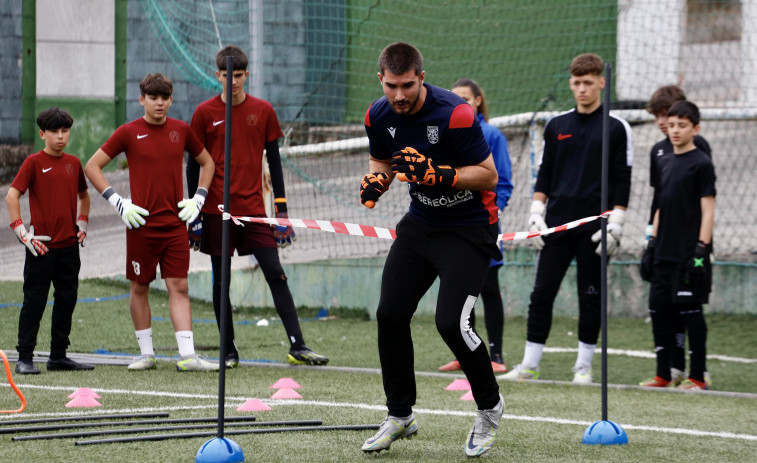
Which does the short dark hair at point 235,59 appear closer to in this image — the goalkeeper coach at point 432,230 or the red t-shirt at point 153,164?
the red t-shirt at point 153,164

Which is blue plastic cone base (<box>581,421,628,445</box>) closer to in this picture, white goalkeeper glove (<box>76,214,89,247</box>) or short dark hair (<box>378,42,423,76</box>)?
short dark hair (<box>378,42,423,76</box>)

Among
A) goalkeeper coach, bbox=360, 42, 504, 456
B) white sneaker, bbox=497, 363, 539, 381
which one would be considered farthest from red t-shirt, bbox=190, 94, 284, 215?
goalkeeper coach, bbox=360, 42, 504, 456

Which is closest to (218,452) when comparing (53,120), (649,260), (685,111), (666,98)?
(53,120)

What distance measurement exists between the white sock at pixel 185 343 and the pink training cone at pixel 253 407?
1.48 m

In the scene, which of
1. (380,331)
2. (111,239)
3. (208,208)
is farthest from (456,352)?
(111,239)

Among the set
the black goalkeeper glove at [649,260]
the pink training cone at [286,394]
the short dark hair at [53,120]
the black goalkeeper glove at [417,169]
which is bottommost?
the pink training cone at [286,394]

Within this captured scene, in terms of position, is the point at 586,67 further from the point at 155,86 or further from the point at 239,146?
the point at 155,86

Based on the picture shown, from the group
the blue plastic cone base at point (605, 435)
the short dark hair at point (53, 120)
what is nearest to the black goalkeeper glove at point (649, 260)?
the blue plastic cone base at point (605, 435)

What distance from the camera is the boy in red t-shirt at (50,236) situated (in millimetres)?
7031

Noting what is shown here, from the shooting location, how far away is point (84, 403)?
5734 millimetres

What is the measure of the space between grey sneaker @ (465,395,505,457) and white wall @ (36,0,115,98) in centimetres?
1225

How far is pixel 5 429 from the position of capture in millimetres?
4898

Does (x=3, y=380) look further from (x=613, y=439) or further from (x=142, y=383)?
(x=613, y=439)

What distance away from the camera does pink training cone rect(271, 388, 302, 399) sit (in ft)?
20.1
